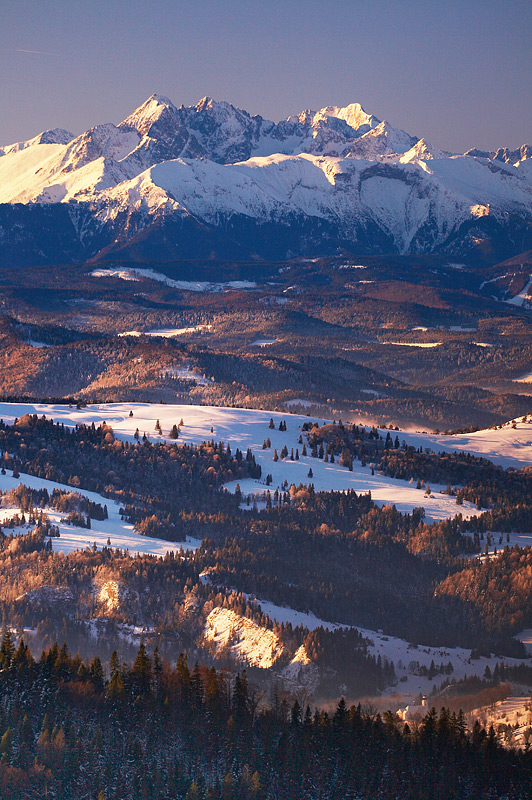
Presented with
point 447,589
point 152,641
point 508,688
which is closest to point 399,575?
point 447,589

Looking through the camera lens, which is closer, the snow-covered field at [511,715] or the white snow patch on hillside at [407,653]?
the snow-covered field at [511,715]

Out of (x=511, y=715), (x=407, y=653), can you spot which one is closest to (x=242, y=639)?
(x=407, y=653)

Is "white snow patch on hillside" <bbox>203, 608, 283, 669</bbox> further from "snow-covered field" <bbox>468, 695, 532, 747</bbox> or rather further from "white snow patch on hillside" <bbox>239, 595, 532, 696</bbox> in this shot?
"snow-covered field" <bbox>468, 695, 532, 747</bbox>

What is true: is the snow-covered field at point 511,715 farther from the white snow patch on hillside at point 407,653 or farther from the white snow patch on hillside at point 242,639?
the white snow patch on hillside at point 242,639

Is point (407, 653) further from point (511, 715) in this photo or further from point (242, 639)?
point (242, 639)

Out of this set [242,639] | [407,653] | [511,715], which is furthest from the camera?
[407,653]

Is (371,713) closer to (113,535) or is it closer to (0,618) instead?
(0,618)

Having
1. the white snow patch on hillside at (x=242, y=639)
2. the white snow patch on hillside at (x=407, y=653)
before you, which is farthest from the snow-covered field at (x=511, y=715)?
the white snow patch on hillside at (x=242, y=639)

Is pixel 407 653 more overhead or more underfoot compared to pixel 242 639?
more underfoot
